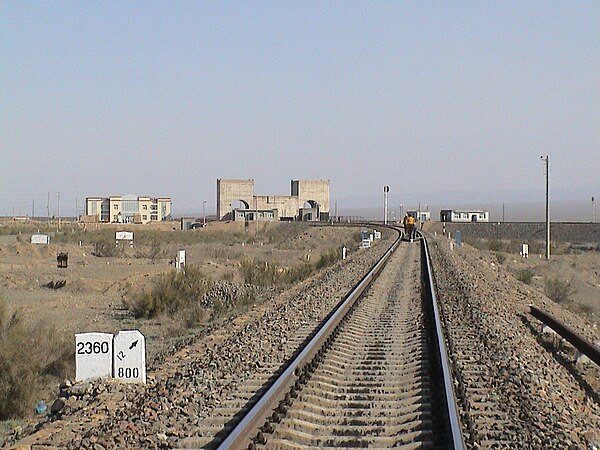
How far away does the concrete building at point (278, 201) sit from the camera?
5394 inches

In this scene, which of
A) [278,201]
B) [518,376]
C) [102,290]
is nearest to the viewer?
[518,376]

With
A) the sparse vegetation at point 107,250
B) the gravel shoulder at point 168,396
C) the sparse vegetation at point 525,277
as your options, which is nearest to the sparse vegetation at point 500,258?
the sparse vegetation at point 525,277

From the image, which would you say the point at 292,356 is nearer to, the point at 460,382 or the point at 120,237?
the point at 460,382

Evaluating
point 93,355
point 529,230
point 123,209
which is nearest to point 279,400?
point 93,355

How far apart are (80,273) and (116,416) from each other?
3149 cm

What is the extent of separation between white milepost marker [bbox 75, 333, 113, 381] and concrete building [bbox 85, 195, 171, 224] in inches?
5359

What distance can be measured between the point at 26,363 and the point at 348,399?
212 inches

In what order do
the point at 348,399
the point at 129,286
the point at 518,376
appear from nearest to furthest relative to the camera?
the point at 348,399 < the point at 518,376 < the point at 129,286

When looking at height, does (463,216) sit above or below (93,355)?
above

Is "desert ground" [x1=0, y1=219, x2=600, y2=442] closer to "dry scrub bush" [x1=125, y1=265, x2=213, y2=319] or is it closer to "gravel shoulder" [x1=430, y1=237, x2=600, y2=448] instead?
"dry scrub bush" [x1=125, y1=265, x2=213, y2=319]

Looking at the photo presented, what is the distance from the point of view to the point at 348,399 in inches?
371

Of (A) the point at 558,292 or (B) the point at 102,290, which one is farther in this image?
(A) the point at 558,292

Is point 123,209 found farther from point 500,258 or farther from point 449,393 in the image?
point 449,393

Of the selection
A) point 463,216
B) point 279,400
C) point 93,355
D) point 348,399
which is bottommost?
point 348,399
